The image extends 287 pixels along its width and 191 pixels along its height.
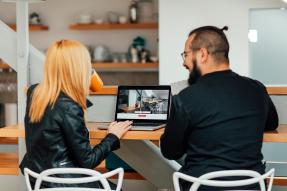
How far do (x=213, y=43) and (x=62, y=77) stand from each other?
2.31ft

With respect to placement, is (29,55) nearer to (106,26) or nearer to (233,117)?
(233,117)

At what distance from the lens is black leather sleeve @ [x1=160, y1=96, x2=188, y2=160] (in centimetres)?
217

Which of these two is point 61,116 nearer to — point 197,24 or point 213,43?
point 213,43

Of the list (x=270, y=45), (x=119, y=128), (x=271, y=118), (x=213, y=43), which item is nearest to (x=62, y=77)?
(x=119, y=128)

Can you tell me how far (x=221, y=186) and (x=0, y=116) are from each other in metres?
5.44

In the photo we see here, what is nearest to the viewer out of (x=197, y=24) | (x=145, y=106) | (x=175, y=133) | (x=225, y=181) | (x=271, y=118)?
(x=225, y=181)

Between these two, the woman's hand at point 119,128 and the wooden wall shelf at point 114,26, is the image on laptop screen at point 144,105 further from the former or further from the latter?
the wooden wall shelf at point 114,26

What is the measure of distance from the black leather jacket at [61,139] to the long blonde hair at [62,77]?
41mm

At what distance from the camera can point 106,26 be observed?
6.64m

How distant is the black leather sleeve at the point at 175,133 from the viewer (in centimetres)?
217

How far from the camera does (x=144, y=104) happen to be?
9.34ft

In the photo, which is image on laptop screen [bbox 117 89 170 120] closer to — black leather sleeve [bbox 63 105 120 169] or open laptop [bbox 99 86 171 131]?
open laptop [bbox 99 86 171 131]

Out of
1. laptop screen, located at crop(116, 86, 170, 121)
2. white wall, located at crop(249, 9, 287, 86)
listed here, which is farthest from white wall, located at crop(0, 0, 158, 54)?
laptop screen, located at crop(116, 86, 170, 121)

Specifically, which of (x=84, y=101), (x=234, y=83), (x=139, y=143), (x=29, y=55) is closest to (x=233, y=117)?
(x=234, y=83)
